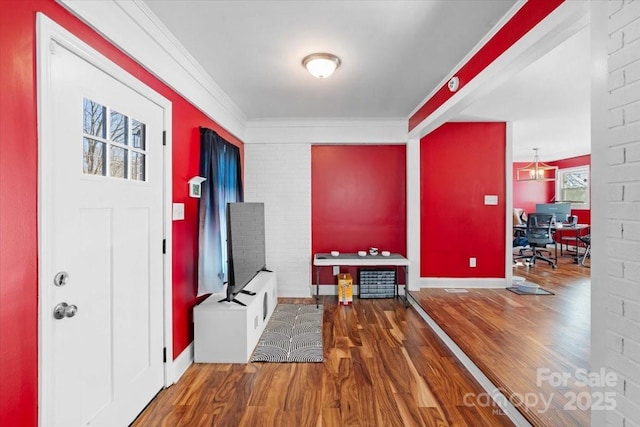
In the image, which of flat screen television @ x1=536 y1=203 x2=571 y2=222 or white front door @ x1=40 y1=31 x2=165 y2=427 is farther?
flat screen television @ x1=536 y1=203 x2=571 y2=222

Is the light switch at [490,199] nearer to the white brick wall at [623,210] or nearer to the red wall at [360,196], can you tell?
the red wall at [360,196]

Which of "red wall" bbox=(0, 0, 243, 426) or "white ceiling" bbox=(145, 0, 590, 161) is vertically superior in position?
"white ceiling" bbox=(145, 0, 590, 161)

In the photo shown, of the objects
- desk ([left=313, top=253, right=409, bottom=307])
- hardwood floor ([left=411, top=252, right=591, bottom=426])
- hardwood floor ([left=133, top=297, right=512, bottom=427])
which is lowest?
hardwood floor ([left=133, top=297, right=512, bottom=427])

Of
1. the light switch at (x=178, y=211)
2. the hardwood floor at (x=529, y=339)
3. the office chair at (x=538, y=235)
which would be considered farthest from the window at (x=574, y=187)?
the light switch at (x=178, y=211)

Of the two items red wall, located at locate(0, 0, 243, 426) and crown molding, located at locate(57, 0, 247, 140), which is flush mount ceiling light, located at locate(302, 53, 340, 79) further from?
red wall, located at locate(0, 0, 243, 426)

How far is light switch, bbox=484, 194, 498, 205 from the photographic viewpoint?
4.46m

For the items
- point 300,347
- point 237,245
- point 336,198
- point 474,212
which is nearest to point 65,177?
point 237,245

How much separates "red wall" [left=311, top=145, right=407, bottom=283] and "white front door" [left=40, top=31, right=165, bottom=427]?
2663 mm

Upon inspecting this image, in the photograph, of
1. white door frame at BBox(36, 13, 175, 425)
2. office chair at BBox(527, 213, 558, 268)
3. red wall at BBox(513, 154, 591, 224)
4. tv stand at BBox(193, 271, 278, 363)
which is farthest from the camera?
red wall at BBox(513, 154, 591, 224)

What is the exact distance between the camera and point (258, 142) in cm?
444

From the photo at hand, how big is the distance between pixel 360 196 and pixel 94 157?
348 centimetres

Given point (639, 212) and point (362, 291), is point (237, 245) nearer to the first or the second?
point (362, 291)

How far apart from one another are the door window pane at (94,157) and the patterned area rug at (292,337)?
6.29 ft

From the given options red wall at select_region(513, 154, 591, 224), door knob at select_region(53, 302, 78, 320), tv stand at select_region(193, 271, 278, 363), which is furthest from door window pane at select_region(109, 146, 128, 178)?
red wall at select_region(513, 154, 591, 224)
